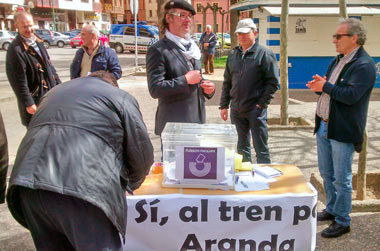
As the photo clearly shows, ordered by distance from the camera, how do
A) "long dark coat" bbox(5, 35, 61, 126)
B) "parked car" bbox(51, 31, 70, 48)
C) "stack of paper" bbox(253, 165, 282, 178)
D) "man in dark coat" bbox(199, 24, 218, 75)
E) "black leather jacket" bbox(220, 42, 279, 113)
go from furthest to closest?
"parked car" bbox(51, 31, 70, 48) < "man in dark coat" bbox(199, 24, 218, 75) < "black leather jacket" bbox(220, 42, 279, 113) < "long dark coat" bbox(5, 35, 61, 126) < "stack of paper" bbox(253, 165, 282, 178)

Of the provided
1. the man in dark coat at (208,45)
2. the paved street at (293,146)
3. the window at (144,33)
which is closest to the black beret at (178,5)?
the paved street at (293,146)

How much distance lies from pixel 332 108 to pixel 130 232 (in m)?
1.78

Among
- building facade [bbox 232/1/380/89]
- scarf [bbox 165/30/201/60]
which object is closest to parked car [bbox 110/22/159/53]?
building facade [bbox 232/1/380/89]

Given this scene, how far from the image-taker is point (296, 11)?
30.1 feet

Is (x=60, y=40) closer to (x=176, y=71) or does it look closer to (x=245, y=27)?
(x=245, y=27)

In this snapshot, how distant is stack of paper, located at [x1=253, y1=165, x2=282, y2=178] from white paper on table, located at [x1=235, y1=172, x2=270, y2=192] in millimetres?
56

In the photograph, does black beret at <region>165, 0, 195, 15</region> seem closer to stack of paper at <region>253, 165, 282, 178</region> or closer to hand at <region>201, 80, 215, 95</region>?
hand at <region>201, 80, 215, 95</region>

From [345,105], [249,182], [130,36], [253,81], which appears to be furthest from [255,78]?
[130,36]

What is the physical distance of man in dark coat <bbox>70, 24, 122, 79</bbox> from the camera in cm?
472

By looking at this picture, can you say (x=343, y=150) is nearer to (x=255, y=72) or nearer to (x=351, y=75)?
(x=351, y=75)

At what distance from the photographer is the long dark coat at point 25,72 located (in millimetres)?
3889

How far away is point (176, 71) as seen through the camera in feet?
10.6

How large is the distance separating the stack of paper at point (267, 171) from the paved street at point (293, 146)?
0.66 meters

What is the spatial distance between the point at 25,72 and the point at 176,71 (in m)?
1.70
